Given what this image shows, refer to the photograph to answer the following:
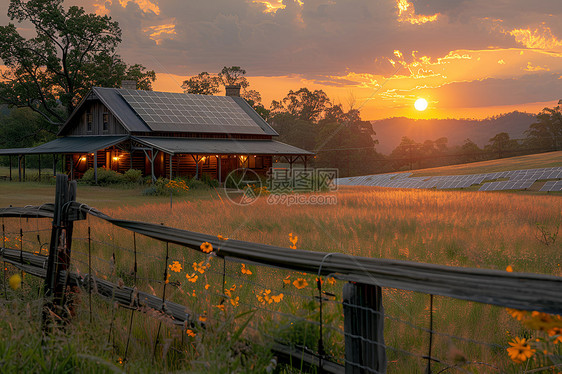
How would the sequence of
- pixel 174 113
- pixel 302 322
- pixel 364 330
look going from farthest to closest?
1. pixel 174 113
2. pixel 302 322
3. pixel 364 330

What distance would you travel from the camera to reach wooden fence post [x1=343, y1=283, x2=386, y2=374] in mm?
2566

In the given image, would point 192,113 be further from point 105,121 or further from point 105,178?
point 105,178

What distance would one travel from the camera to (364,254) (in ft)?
25.4

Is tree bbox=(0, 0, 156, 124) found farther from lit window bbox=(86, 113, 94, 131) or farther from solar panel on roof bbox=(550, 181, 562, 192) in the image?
solar panel on roof bbox=(550, 181, 562, 192)

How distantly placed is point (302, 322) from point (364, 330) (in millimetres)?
683

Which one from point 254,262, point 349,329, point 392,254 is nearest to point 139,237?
point 392,254

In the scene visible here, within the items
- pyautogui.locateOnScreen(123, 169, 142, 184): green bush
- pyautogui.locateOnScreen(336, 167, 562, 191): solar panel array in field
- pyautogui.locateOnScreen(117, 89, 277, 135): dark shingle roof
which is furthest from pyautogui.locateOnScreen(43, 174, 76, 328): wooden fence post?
pyautogui.locateOnScreen(117, 89, 277, 135): dark shingle roof

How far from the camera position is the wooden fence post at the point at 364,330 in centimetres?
257

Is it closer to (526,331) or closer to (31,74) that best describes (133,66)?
(31,74)

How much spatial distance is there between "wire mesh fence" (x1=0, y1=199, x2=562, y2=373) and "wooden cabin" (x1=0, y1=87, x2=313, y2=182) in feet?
88.4

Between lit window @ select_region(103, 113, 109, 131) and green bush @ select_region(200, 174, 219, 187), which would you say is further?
lit window @ select_region(103, 113, 109, 131)

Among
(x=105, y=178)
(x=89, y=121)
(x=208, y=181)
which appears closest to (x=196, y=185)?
(x=208, y=181)

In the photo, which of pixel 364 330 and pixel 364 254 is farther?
pixel 364 254

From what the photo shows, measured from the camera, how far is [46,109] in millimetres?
50344
